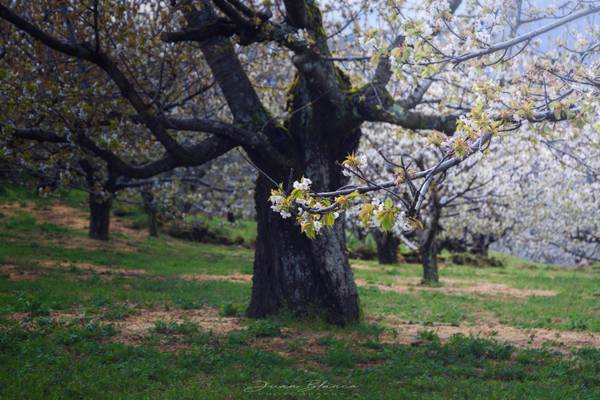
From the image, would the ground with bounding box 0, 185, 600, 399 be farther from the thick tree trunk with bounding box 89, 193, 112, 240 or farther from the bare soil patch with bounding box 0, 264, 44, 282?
the thick tree trunk with bounding box 89, 193, 112, 240

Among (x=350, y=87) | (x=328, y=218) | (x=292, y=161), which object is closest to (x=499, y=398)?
(x=328, y=218)

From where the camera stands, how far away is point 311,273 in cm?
1164

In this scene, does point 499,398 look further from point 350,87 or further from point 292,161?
point 350,87

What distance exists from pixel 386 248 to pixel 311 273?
65.0ft

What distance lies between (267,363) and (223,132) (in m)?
4.35

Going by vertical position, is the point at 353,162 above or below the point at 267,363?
above

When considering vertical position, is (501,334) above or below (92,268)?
below

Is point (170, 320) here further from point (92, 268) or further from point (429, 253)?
point (429, 253)

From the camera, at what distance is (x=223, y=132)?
11.3m

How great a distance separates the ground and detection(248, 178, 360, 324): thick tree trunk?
311 mm

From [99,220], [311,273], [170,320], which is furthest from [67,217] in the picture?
[311,273]

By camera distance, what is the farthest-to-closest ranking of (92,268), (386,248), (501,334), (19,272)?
(386,248), (92,268), (19,272), (501,334)

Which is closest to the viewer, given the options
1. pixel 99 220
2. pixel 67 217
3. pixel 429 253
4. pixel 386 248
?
pixel 429 253

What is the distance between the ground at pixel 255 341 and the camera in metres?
7.29
